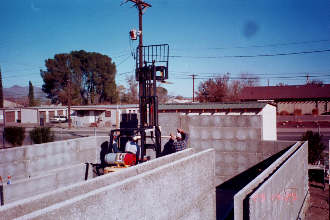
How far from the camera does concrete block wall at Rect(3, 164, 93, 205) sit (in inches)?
275

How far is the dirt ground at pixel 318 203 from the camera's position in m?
8.47

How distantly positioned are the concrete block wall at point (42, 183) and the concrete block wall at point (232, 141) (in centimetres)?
411

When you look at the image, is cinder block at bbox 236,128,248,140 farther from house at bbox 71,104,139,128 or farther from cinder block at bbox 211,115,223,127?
house at bbox 71,104,139,128

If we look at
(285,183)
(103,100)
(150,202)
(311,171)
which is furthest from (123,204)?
(103,100)

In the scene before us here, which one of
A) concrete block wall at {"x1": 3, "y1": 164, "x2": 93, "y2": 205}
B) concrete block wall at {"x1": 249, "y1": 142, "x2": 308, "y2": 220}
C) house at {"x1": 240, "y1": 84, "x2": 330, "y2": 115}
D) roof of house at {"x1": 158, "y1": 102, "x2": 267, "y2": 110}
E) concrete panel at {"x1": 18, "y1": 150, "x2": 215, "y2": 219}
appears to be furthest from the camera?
house at {"x1": 240, "y1": 84, "x2": 330, "y2": 115}

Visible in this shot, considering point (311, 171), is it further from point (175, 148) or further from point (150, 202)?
point (150, 202)

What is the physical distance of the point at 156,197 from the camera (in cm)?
426

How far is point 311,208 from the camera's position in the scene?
908 centimetres

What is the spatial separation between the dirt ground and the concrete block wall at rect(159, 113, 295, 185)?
6.47ft

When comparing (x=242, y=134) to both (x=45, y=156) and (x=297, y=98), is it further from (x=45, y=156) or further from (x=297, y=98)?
(x=297, y=98)

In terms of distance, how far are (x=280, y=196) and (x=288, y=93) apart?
43.3 metres

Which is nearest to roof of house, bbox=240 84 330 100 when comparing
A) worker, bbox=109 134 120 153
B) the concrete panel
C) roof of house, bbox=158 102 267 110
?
roof of house, bbox=158 102 267 110

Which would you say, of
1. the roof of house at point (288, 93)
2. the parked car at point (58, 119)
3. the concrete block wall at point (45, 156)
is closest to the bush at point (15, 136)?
the concrete block wall at point (45, 156)

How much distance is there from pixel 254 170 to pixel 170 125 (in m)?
3.38
